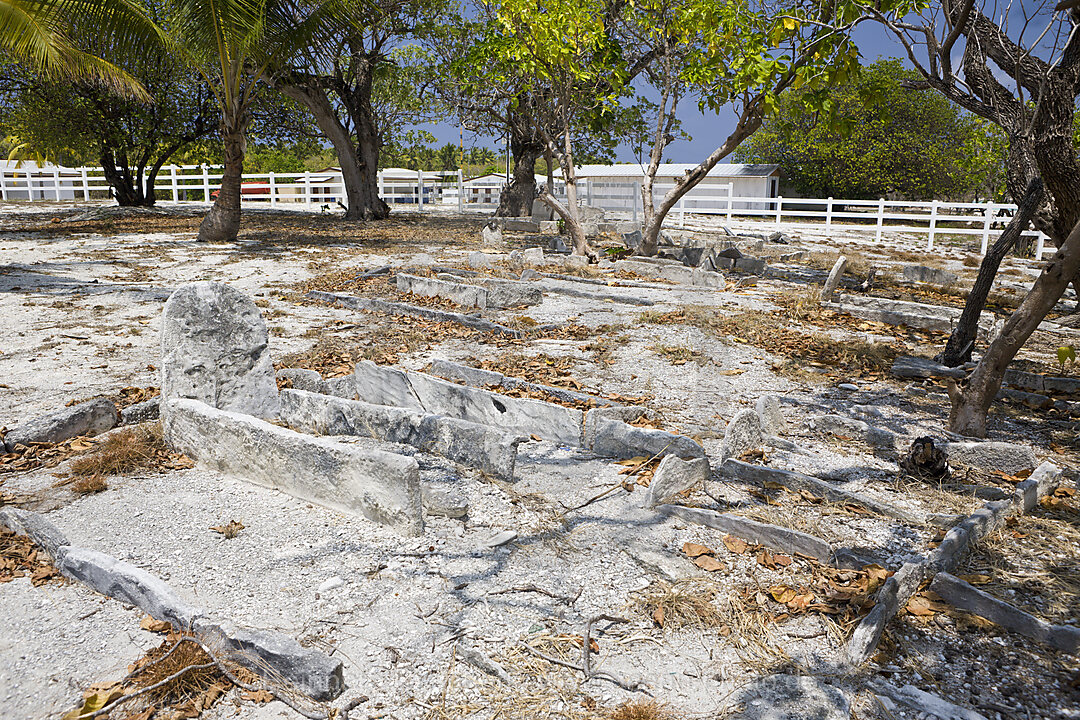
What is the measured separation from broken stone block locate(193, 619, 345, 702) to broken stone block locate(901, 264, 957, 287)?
1416cm

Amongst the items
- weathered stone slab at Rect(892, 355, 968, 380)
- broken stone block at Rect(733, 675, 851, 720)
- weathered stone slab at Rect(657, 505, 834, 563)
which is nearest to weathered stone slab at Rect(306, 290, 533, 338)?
weathered stone slab at Rect(892, 355, 968, 380)

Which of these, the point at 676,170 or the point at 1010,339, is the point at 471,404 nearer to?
the point at 1010,339

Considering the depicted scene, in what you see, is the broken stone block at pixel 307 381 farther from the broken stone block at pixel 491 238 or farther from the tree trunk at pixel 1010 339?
the broken stone block at pixel 491 238

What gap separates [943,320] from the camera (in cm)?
977

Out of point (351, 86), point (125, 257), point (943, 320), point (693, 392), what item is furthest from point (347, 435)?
point (351, 86)

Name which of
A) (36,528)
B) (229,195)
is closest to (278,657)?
(36,528)

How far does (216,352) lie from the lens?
5.21 meters

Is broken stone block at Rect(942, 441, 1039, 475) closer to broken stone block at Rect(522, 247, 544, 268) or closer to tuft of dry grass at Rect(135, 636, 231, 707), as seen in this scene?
tuft of dry grass at Rect(135, 636, 231, 707)

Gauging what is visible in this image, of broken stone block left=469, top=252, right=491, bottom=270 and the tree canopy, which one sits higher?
the tree canopy

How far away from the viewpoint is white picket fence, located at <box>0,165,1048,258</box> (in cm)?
2311

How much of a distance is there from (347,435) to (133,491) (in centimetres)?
140

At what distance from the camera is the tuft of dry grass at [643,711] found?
8.64 feet

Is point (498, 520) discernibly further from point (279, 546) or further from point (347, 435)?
point (347, 435)

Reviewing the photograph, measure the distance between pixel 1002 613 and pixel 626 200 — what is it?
42062 mm
